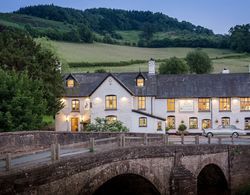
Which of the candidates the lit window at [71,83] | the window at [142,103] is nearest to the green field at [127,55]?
the lit window at [71,83]

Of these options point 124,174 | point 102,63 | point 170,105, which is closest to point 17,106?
point 124,174

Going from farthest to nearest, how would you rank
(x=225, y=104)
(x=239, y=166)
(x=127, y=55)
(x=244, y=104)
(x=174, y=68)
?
(x=127, y=55) < (x=174, y=68) < (x=225, y=104) < (x=244, y=104) < (x=239, y=166)

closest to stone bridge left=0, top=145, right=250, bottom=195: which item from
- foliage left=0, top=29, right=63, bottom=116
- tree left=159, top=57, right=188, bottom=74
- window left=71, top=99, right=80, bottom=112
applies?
foliage left=0, top=29, right=63, bottom=116

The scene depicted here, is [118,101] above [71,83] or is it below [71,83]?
below

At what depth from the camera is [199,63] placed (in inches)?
4045

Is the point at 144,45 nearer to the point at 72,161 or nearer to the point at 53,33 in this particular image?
the point at 53,33

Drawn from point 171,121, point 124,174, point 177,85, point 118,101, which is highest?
point 177,85

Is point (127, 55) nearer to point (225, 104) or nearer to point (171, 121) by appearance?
point (171, 121)

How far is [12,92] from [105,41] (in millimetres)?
101831

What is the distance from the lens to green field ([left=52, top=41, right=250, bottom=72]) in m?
107

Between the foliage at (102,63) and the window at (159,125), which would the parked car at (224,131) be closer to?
the window at (159,125)

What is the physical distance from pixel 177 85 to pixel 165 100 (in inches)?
116

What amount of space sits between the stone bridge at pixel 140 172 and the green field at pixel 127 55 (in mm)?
62824

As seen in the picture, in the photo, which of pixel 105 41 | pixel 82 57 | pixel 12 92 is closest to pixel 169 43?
pixel 105 41
